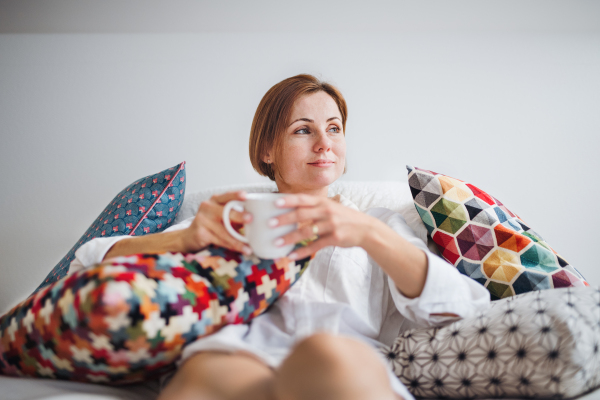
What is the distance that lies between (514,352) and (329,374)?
390 millimetres

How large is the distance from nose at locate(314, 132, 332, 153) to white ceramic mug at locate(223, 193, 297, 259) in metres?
0.54

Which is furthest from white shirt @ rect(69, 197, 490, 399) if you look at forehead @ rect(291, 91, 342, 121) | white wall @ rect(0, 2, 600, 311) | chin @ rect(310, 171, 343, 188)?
white wall @ rect(0, 2, 600, 311)

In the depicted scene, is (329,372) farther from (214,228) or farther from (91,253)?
(91,253)

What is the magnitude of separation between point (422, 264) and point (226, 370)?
437 millimetres

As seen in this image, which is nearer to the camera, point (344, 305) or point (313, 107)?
point (344, 305)

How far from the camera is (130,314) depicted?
0.51 metres

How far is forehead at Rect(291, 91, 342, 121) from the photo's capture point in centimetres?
112

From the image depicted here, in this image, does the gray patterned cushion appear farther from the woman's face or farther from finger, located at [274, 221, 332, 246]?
the woman's face

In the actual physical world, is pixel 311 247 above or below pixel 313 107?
below

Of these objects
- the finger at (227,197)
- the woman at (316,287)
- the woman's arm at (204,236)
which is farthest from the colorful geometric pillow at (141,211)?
the finger at (227,197)

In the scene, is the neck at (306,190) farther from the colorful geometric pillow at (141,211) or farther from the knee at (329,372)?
the knee at (329,372)

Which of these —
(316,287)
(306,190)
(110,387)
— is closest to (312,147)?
(306,190)

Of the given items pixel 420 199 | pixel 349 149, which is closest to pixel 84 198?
pixel 349 149

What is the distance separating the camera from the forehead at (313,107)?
44.1 inches
